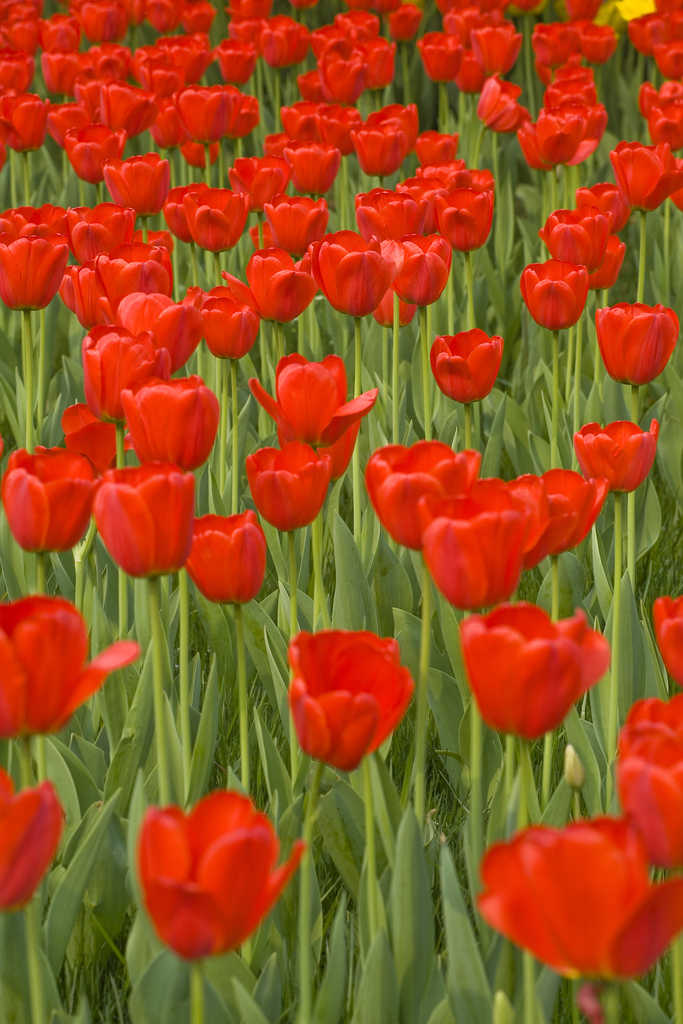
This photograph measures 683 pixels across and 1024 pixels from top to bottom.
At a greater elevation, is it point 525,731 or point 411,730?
point 525,731

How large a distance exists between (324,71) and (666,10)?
5.73 feet

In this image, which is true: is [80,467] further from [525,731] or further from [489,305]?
[489,305]

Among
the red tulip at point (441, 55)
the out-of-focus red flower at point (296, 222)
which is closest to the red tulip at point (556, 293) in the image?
the out-of-focus red flower at point (296, 222)

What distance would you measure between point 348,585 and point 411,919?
0.60m

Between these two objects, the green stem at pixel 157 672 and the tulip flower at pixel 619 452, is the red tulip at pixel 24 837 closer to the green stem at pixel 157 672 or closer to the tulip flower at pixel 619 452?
the green stem at pixel 157 672

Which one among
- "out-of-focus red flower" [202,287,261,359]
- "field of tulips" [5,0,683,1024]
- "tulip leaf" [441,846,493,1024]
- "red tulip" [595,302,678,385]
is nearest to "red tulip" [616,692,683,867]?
"field of tulips" [5,0,683,1024]

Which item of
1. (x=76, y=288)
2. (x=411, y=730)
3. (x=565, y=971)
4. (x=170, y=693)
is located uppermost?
(x=76, y=288)

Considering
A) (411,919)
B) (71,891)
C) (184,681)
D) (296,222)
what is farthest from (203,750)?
(296,222)

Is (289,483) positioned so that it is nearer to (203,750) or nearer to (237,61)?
(203,750)

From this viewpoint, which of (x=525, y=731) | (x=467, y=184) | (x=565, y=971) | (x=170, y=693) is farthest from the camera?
(x=467, y=184)

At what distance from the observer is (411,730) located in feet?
5.17

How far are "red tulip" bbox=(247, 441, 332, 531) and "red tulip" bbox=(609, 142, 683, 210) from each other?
1302 mm

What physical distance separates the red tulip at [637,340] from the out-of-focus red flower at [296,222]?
24.0 inches

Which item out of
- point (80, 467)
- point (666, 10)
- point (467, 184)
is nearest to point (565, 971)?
point (80, 467)
